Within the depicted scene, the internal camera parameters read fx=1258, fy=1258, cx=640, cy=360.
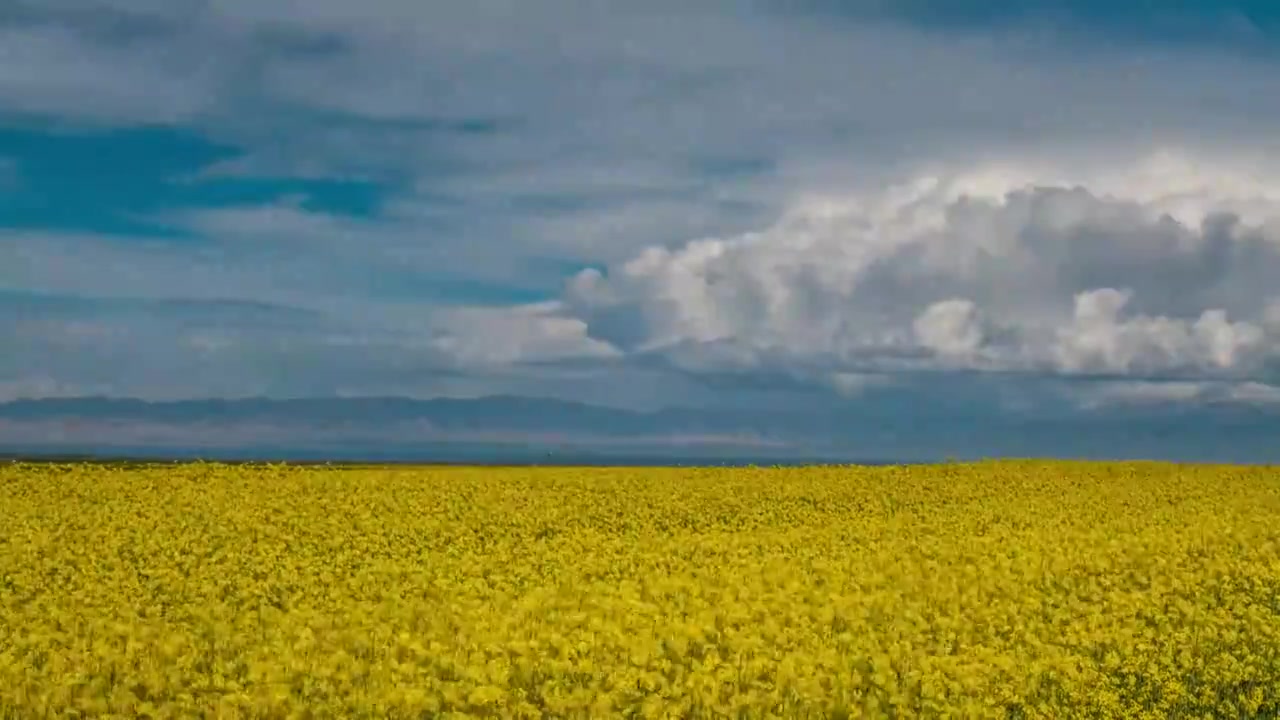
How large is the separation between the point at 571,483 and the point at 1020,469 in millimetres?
22883

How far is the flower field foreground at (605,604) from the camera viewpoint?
1605cm

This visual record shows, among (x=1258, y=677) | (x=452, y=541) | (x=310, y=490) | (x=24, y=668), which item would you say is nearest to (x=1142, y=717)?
(x=1258, y=677)

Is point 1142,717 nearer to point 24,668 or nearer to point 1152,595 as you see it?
point 1152,595

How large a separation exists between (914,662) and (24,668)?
12290 mm

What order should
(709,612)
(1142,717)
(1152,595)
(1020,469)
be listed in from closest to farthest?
(1142,717) → (709,612) → (1152,595) → (1020,469)

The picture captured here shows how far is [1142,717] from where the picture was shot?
16.9 metres

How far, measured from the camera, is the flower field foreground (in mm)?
16047

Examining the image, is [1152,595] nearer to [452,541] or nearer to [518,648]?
[518,648]

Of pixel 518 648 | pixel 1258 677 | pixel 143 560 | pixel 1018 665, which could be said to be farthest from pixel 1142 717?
pixel 143 560

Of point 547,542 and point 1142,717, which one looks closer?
point 1142,717

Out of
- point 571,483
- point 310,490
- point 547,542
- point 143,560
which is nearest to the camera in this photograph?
point 143,560

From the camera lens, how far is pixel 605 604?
2027 centimetres

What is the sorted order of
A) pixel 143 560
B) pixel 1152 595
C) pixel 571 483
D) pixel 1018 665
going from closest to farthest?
pixel 1018 665 → pixel 1152 595 → pixel 143 560 → pixel 571 483

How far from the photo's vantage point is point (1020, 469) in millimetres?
55625
